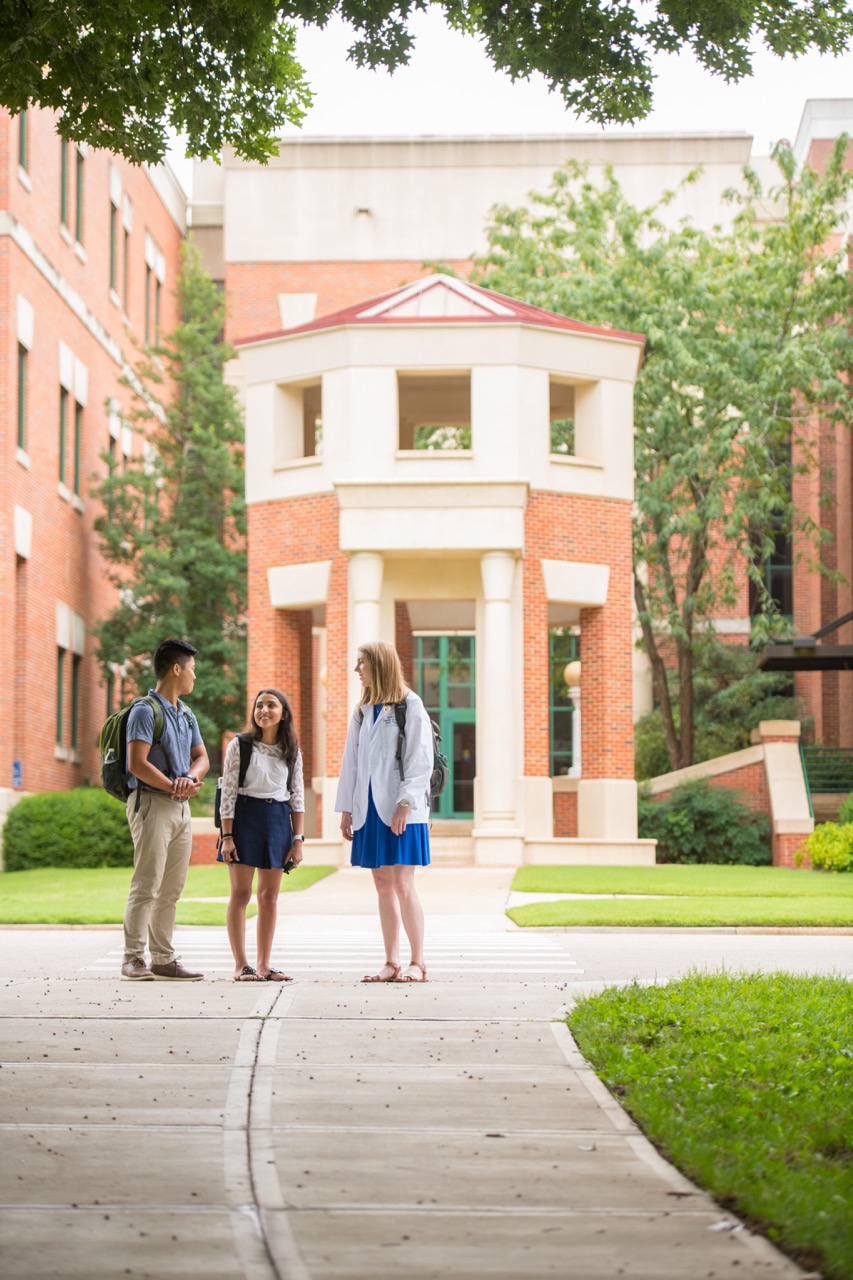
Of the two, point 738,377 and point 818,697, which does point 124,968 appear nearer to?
point 738,377

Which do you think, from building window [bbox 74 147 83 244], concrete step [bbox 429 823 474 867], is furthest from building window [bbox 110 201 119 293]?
concrete step [bbox 429 823 474 867]

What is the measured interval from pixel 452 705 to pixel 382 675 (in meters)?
30.2

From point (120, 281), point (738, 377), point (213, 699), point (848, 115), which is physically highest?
point (848, 115)

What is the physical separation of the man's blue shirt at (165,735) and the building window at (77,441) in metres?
24.6

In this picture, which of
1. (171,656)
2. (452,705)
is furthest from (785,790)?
(171,656)

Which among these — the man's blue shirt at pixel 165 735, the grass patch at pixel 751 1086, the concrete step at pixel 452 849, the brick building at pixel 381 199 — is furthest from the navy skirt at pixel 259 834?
the brick building at pixel 381 199

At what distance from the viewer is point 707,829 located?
1191 inches

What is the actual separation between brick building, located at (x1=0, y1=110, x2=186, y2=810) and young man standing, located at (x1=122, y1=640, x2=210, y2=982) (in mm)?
18862

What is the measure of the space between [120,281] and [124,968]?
3044 cm

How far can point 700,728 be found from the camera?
37.2 metres

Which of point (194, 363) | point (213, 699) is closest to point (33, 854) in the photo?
point (213, 699)

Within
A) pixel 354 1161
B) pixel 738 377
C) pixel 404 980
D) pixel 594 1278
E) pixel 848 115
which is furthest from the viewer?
pixel 848 115

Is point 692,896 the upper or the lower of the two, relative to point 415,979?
lower

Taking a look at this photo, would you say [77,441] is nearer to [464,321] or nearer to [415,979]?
[464,321]
